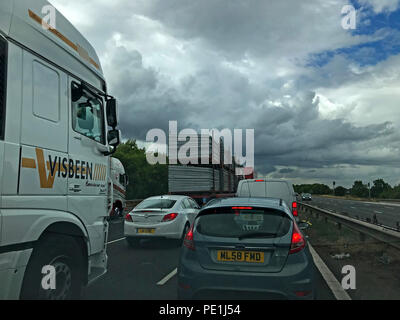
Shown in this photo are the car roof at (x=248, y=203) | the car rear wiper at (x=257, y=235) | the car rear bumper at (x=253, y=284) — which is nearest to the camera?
the car rear bumper at (x=253, y=284)

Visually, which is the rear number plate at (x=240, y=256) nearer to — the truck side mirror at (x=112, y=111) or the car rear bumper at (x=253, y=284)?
the car rear bumper at (x=253, y=284)

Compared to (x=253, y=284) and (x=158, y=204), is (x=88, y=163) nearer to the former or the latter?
(x=253, y=284)

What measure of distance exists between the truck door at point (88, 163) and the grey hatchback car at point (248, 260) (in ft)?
4.09

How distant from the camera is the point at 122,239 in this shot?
491 inches

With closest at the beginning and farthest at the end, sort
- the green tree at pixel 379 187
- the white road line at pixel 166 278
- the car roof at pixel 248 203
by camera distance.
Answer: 1. the car roof at pixel 248 203
2. the white road line at pixel 166 278
3. the green tree at pixel 379 187

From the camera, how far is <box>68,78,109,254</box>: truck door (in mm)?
4574

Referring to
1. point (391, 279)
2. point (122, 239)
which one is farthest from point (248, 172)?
point (391, 279)

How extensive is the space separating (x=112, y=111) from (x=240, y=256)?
2795 mm

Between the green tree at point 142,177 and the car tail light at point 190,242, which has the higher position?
the green tree at point 142,177

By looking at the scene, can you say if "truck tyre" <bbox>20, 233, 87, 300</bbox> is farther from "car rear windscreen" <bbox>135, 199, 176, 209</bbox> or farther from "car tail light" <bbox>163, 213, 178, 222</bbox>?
"car rear windscreen" <bbox>135, 199, 176, 209</bbox>

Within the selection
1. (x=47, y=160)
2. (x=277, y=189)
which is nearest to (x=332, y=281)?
(x=47, y=160)

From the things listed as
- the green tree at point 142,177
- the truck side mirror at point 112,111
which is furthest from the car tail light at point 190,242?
the green tree at point 142,177

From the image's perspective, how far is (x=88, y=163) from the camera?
496cm

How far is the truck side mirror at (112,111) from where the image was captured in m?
5.68
